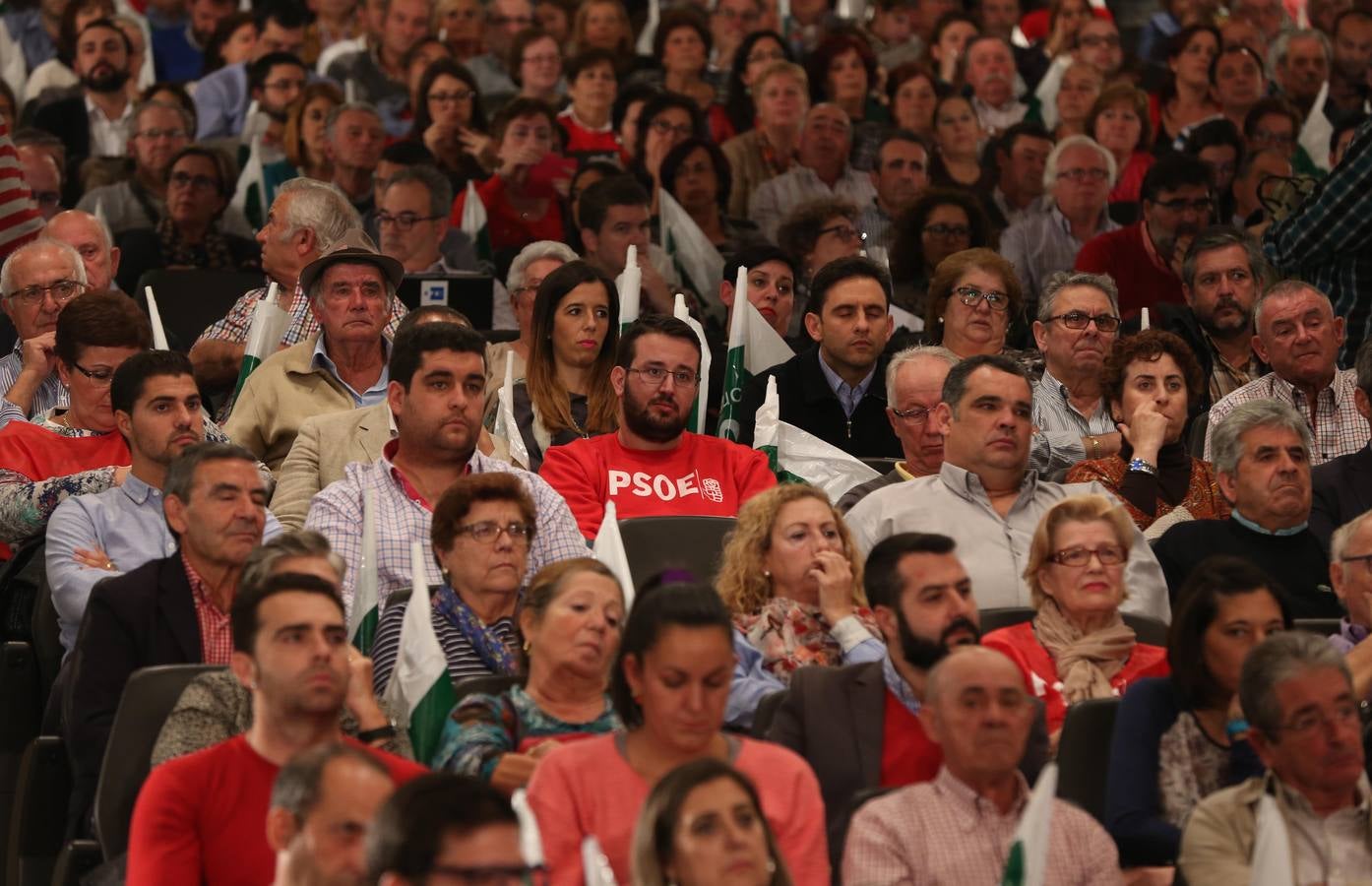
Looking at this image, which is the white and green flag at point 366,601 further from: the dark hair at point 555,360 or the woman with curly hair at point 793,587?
the dark hair at point 555,360

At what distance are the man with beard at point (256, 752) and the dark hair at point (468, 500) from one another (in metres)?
0.67

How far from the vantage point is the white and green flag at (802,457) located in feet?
19.5

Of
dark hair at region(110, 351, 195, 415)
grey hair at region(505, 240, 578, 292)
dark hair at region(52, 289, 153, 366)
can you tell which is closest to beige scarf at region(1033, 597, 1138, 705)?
dark hair at region(110, 351, 195, 415)

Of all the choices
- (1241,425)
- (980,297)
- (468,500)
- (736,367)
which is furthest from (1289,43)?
(468,500)

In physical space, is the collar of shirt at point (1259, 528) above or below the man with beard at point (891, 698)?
above

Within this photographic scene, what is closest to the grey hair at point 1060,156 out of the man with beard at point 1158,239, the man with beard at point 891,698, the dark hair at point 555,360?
the man with beard at point 1158,239

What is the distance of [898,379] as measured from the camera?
595 cm

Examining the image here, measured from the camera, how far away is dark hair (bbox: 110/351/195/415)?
5.18 metres

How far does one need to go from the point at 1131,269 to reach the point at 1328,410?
153 centimetres

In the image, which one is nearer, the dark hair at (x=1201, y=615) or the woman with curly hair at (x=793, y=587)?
the dark hair at (x=1201, y=615)

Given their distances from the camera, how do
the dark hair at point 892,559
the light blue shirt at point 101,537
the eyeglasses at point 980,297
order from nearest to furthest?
the dark hair at point 892,559
the light blue shirt at point 101,537
the eyeglasses at point 980,297

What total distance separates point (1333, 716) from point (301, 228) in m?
3.71

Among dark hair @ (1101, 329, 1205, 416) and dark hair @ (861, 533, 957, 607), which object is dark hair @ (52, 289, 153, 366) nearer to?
dark hair @ (861, 533, 957, 607)

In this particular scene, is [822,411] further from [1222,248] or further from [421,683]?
[421,683]
